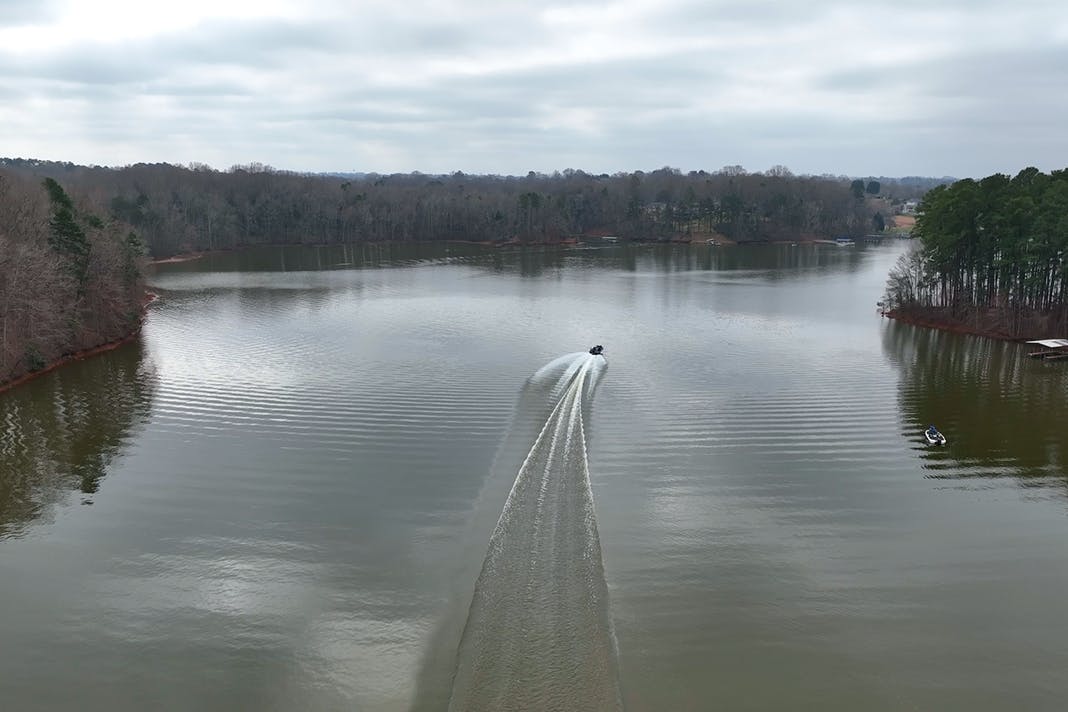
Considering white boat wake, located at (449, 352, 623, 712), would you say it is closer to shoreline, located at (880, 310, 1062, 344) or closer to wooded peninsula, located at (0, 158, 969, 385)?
shoreline, located at (880, 310, 1062, 344)

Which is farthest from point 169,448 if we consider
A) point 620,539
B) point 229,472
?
point 620,539

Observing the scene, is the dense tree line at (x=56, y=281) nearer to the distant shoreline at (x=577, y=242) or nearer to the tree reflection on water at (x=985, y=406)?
the tree reflection on water at (x=985, y=406)

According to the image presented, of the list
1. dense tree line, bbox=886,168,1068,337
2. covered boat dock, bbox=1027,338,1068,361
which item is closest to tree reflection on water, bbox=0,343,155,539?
covered boat dock, bbox=1027,338,1068,361

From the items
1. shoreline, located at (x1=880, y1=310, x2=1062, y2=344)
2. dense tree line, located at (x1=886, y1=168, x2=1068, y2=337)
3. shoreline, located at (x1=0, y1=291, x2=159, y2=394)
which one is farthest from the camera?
shoreline, located at (x1=880, y1=310, x2=1062, y2=344)

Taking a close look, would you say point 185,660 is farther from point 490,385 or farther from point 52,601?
point 490,385

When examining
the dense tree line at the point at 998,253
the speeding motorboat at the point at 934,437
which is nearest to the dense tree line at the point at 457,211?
the dense tree line at the point at 998,253

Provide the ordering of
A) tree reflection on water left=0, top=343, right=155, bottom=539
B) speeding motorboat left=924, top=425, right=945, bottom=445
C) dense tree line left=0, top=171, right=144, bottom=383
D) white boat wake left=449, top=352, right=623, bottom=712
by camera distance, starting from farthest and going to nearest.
Result: dense tree line left=0, top=171, right=144, bottom=383 < speeding motorboat left=924, top=425, right=945, bottom=445 < tree reflection on water left=0, top=343, right=155, bottom=539 < white boat wake left=449, top=352, right=623, bottom=712

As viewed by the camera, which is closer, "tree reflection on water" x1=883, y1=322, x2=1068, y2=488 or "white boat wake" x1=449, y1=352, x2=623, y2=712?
"white boat wake" x1=449, y1=352, x2=623, y2=712
